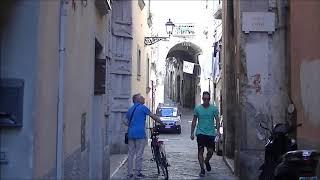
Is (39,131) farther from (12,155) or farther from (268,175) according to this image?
(268,175)

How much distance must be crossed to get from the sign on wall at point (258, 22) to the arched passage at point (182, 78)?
92.5 ft

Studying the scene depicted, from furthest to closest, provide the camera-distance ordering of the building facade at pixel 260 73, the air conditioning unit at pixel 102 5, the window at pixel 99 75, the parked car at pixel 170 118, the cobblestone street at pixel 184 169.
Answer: the parked car at pixel 170 118, the cobblestone street at pixel 184 169, the building facade at pixel 260 73, the window at pixel 99 75, the air conditioning unit at pixel 102 5

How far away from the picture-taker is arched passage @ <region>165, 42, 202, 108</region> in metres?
46.6

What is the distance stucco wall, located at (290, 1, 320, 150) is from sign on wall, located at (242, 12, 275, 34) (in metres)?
0.87

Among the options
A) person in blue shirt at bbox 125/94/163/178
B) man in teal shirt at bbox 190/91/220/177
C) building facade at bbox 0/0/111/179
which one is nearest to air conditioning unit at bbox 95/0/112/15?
building facade at bbox 0/0/111/179

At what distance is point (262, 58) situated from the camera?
36.6 ft

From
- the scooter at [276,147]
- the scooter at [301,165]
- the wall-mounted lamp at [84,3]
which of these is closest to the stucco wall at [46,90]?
the wall-mounted lamp at [84,3]

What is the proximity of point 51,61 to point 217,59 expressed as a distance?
20.4 m

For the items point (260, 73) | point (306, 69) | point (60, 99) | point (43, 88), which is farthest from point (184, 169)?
point (43, 88)

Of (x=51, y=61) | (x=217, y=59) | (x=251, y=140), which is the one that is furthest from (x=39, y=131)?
(x=217, y=59)

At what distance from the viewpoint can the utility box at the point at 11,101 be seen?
14.1 feet

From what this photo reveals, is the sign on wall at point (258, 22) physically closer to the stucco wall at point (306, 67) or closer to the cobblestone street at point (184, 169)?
the stucco wall at point (306, 67)

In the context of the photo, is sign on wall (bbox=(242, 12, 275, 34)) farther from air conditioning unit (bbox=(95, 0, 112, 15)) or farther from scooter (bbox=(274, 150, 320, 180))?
scooter (bbox=(274, 150, 320, 180))

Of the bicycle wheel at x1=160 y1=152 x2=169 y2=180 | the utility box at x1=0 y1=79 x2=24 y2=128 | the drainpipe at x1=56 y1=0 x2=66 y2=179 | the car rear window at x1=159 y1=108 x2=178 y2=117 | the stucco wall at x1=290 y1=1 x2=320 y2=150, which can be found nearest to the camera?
the utility box at x1=0 y1=79 x2=24 y2=128
